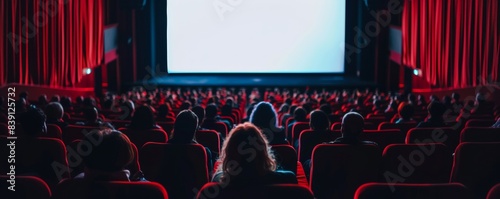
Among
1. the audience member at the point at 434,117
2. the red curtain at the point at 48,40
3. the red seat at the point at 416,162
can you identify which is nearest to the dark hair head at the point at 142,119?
the red seat at the point at 416,162

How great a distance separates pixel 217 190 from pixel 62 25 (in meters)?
13.3

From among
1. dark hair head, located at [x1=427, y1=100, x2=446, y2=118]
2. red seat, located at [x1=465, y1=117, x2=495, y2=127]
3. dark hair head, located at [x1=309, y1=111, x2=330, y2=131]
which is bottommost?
red seat, located at [x1=465, y1=117, x2=495, y2=127]

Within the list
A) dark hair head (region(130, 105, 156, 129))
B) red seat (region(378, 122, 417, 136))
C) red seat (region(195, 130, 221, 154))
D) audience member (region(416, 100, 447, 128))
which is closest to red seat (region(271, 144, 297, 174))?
red seat (region(195, 130, 221, 154))

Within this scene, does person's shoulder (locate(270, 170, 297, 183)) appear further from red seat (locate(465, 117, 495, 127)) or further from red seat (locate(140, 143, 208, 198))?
red seat (locate(465, 117, 495, 127))

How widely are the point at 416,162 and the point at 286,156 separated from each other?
0.90 metres

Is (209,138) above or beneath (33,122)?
beneath

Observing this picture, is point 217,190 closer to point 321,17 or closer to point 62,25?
point 62,25

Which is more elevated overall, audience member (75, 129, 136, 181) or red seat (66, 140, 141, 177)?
audience member (75, 129, 136, 181)

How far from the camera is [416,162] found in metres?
4.28

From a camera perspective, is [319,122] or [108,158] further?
[319,122]

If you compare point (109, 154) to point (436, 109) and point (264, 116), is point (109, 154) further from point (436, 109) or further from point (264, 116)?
point (436, 109)

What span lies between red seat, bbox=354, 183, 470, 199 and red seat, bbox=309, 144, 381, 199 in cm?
143

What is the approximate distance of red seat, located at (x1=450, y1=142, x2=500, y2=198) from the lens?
4.13 meters

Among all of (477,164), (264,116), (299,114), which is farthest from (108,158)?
(299,114)
